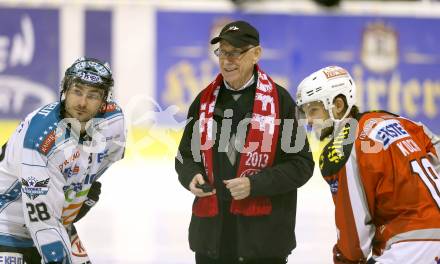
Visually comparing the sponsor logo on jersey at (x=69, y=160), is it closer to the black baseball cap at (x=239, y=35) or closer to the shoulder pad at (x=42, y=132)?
the shoulder pad at (x=42, y=132)

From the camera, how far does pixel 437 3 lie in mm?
10773

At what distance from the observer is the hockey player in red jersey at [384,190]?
309cm

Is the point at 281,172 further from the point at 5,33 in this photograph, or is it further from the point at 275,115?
the point at 5,33

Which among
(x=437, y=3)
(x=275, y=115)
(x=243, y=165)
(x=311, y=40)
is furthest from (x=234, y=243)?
(x=437, y=3)

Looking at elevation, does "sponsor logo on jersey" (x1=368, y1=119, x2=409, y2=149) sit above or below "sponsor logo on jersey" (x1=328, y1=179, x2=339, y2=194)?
above

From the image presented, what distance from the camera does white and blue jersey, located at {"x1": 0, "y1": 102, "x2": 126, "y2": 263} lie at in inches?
124

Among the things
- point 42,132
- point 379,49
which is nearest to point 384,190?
point 42,132

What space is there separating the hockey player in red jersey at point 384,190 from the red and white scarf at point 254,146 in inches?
15.5

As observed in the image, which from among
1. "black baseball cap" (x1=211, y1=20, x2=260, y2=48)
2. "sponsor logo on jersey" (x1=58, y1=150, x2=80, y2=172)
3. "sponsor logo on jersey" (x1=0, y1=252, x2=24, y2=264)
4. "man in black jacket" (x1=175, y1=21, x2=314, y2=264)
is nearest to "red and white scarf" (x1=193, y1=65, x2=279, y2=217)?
"man in black jacket" (x1=175, y1=21, x2=314, y2=264)

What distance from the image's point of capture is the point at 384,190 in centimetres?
311

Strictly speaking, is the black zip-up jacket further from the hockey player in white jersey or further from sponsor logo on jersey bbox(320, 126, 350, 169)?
the hockey player in white jersey

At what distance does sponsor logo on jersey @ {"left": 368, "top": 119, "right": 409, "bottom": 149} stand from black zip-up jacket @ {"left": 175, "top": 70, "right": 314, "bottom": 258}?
1.64 ft

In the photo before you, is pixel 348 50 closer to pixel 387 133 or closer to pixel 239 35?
pixel 239 35

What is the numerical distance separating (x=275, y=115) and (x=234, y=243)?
2.08 ft
